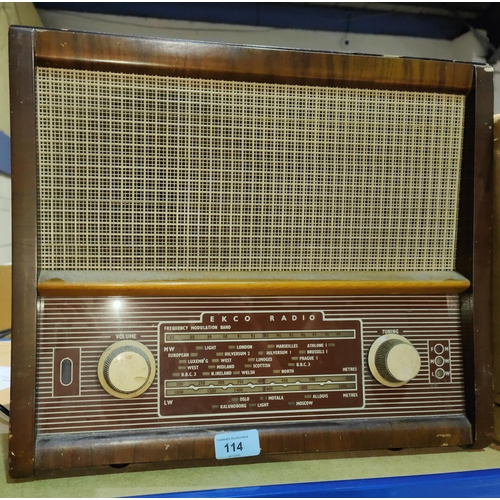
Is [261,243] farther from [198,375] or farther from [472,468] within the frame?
[472,468]

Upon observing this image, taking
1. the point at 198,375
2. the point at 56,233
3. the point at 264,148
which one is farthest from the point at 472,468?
the point at 56,233

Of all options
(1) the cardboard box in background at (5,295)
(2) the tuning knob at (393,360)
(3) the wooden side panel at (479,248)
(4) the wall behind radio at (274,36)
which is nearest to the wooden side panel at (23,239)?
(2) the tuning knob at (393,360)

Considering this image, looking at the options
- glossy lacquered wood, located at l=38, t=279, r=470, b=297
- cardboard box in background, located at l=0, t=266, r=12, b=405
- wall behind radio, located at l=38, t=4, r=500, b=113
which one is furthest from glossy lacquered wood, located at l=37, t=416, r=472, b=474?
wall behind radio, located at l=38, t=4, r=500, b=113

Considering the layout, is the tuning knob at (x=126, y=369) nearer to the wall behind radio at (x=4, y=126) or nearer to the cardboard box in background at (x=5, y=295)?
the cardboard box in background at (x=5, y=295)

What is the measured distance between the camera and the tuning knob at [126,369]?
483mm

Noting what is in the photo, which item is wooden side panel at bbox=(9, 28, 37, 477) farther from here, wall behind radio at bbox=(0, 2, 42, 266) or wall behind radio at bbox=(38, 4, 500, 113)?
wall behind radio at bbox=(38, 4, 500, 113)

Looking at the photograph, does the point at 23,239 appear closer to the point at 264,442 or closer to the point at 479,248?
the point at 264,442

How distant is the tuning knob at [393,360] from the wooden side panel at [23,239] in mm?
390

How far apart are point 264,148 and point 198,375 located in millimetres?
275

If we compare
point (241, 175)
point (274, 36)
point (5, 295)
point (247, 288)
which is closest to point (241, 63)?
point (241, 175)

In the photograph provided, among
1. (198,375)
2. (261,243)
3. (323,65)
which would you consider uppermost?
(323,65)

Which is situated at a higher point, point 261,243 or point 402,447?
point 261,243

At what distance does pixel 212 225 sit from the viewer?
1.75ft

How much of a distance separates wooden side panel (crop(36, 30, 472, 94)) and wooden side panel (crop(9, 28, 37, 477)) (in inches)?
0.9
